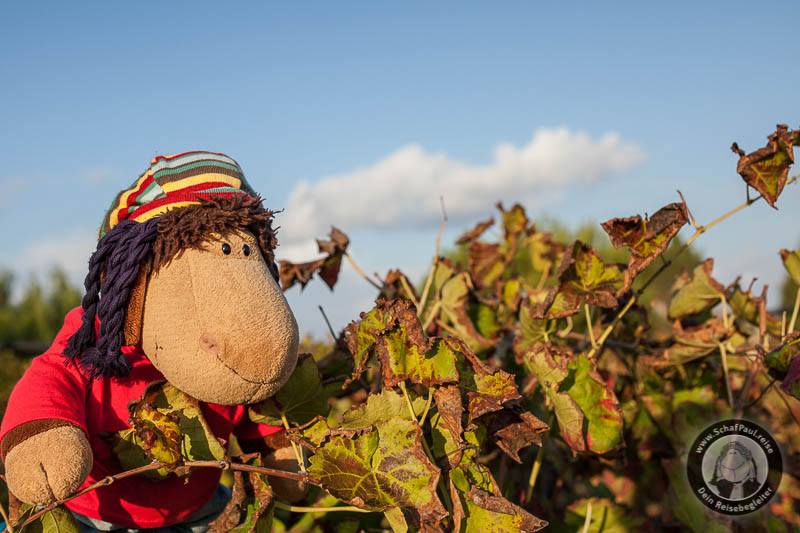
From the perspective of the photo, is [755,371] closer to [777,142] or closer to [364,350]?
[777,142]

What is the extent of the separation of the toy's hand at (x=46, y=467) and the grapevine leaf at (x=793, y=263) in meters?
1.50

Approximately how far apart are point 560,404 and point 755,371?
19.8 inches

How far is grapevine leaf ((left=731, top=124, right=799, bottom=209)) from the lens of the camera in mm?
1394

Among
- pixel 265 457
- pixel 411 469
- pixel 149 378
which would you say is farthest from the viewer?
pixel 265 457

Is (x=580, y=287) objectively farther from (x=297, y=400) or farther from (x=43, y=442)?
(x=43, y=442)

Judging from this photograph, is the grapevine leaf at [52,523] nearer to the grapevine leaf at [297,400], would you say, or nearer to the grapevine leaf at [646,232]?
the grapevine leaf at [297,400]

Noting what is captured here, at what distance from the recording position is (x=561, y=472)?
1.97m

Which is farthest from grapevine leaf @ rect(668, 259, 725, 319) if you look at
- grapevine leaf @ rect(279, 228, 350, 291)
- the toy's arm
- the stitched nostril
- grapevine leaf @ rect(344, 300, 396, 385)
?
the toy's arm

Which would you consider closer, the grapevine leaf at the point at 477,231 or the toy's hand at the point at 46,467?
the toy's hand at the point at 46,467

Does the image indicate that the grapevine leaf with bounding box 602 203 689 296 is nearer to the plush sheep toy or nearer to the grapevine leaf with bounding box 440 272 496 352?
the grapevine leaf with bounding box 440 272 496 352

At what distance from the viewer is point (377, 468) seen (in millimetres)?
1042

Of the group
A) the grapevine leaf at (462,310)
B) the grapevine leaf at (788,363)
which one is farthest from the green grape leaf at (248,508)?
the grapevine leaf at (788,363)

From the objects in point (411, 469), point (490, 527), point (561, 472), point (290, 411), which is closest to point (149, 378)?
point (290, 411)

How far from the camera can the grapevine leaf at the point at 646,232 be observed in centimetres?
136
